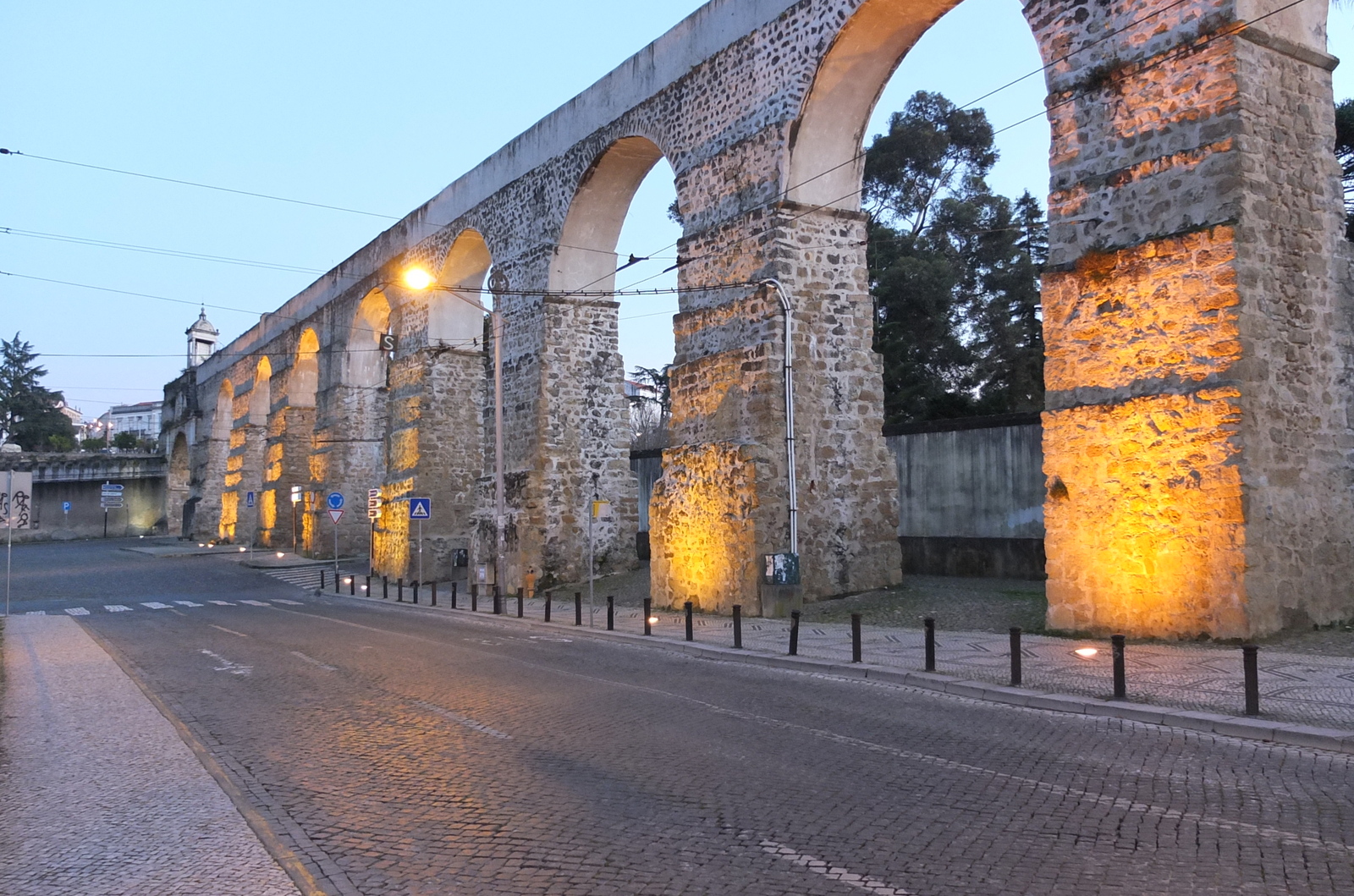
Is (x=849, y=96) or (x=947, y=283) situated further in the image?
(x=947, y=283)

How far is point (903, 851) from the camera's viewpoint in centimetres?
475

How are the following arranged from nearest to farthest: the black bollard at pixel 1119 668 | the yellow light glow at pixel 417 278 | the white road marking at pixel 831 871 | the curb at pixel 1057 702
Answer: the white road marking at pixel 831 871
the curb at pixel 1057 702
the black bollard at pixel 1119 668
the yellow light glow at pixel 417 278

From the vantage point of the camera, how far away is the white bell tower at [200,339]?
71188 mm

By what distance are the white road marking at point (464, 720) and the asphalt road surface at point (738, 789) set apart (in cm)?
5

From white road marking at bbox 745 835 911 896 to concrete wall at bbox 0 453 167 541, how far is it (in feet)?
224

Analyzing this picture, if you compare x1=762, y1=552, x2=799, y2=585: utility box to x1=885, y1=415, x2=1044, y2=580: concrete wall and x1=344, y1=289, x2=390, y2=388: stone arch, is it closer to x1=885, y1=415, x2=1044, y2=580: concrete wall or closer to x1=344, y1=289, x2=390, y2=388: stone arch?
x1=885, y1=415, x2=1044, y2=580: concrete wall

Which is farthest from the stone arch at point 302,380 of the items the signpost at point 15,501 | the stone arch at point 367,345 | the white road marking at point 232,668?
the white road marking at point 232,668

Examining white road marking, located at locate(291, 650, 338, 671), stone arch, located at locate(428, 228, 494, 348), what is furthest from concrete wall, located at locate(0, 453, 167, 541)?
white road marking, located at locate(291, 650, 338, 671)

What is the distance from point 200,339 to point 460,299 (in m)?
51.9

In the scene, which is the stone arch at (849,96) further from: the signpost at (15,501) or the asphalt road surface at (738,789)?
the signpost at (15,501)

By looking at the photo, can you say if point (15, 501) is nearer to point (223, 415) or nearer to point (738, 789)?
point (738, 789)

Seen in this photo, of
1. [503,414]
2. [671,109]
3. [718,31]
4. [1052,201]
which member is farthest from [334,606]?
[1052,201]

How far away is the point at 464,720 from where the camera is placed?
819 centimetres

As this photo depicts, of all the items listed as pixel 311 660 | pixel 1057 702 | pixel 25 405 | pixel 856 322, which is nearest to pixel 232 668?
pixel 311 660
